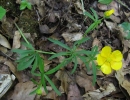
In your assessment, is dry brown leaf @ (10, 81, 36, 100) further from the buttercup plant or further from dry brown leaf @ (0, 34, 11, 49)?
dry brown leaf @ (0, 34, 11, 49)

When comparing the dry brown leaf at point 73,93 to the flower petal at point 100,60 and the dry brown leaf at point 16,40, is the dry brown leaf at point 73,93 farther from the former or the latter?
the dry brown leaf at point 16,40

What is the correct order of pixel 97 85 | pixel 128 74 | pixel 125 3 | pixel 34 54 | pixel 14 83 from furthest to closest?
pixel 125 3, pixel 128 74, pixel 97 85, pixel 14 83, pixel 34 54

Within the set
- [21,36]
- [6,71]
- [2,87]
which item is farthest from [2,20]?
[2,87]

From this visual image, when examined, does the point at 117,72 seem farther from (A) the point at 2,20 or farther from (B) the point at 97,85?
(A) the point at 2,20

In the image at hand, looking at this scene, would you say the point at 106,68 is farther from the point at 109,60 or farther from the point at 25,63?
the point at 25,63

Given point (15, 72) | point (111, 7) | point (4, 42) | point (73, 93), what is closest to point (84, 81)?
point (73, 93)

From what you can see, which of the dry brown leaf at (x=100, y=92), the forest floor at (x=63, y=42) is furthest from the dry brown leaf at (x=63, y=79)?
the dry brown leaf at (x=100, y=92)

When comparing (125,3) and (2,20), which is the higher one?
(2,20)

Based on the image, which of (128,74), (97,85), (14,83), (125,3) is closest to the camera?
(14,83)
